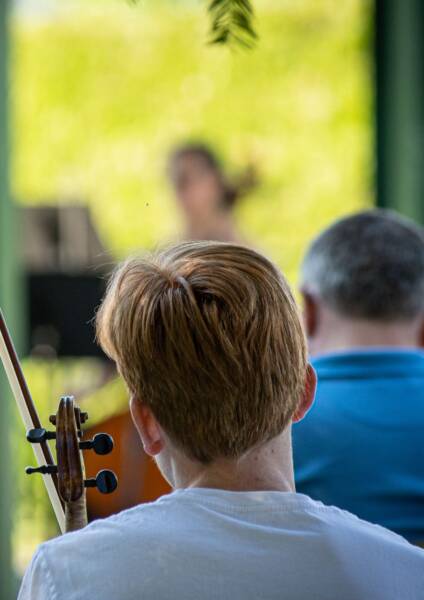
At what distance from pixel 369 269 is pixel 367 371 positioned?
0.87ft

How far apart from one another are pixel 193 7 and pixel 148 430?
3.89 meters

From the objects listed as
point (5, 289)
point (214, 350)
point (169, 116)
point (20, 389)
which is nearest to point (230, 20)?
point (214, 350)

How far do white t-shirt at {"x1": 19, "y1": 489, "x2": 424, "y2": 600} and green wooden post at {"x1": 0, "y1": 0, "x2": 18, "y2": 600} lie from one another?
9.98 ft

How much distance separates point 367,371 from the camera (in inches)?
92.9

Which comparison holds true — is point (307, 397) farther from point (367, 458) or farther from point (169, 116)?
point (169, 116)

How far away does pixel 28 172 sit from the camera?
236 inches

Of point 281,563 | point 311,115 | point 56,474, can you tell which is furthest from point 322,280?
point 311,115

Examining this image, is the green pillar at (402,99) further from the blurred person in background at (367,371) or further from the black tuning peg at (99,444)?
the black tuning peg at (99,444)

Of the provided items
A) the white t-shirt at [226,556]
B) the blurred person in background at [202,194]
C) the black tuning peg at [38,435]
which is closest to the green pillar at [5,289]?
the blurred person in background at [202,194]

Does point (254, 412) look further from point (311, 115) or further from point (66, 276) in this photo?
point (311, 115)

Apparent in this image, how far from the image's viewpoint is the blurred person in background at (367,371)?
2.22 meters

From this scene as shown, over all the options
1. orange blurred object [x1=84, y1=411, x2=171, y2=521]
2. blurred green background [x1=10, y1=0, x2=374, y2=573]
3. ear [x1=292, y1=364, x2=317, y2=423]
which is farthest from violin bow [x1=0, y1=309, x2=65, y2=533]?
blurred green background [x1=10, y1=0, x2=374, y2=573]

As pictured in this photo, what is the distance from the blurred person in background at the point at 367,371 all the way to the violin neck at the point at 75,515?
0.74m

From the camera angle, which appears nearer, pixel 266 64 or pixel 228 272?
pixel 228 272
